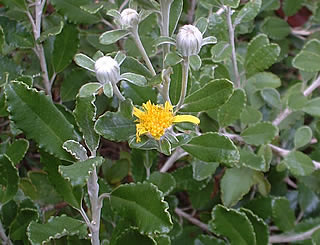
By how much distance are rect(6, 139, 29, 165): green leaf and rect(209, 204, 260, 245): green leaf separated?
1.68 ft

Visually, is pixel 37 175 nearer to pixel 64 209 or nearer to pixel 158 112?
pixel 64 209

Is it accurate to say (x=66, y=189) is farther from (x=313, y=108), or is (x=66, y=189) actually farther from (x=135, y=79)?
(x=313, y=108)

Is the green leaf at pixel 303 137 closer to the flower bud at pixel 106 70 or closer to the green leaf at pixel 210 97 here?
the green leaf at pixel 210 97

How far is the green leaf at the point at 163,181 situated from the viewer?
127cm

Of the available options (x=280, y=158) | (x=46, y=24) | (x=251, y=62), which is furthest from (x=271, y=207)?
(x=46, y=24)

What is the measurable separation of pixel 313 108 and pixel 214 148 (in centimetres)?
50

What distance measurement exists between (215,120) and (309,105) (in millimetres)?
295

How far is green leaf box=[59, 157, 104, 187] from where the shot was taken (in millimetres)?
822

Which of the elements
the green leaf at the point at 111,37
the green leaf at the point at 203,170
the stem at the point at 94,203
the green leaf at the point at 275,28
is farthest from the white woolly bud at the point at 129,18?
the green leaf at the point at 275,28

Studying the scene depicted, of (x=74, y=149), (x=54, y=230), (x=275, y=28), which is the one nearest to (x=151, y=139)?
(x=74, y=149)

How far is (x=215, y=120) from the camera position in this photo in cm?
141

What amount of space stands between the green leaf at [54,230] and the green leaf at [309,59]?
0.79 meters

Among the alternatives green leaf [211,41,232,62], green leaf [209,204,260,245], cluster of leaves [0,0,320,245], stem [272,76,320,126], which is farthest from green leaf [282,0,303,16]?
green leaf [209,204,260,245]

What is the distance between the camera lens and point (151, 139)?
1.00 metres
